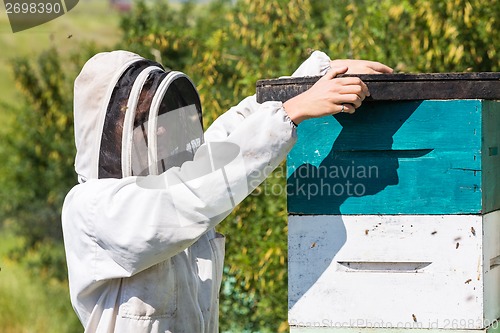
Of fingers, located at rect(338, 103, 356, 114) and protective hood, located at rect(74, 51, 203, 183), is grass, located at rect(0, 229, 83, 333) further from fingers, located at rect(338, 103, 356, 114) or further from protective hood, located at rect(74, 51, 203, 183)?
fingers, located at rect(338, 103, 356, 114)

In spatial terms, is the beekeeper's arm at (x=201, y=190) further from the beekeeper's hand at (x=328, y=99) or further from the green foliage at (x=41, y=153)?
the green foliage at (x=41, y=153)

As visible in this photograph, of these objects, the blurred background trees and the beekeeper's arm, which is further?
the blurred background trees

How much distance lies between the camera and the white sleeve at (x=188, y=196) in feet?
7.06

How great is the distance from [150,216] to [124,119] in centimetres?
30

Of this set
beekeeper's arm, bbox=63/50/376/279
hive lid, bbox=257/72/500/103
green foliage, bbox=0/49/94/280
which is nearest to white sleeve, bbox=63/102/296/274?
beekeeper's arm, bbox=63/50/376/279

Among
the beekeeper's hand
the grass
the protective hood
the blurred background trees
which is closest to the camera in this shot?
the beekeeper's hand

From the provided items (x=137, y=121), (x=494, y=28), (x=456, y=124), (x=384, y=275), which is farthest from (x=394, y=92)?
(x=494, y=28)

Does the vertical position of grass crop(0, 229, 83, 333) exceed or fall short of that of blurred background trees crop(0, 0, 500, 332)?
it falls short

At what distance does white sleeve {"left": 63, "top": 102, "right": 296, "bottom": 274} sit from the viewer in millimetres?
2152

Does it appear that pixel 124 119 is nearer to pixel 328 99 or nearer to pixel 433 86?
pixel 328 99

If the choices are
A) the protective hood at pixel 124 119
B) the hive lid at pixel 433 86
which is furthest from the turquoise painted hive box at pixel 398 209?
the protective hood at pixel 124 119

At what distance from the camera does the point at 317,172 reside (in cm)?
229

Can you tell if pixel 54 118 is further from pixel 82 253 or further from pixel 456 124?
pixel 456 124

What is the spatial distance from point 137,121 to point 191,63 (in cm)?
282
